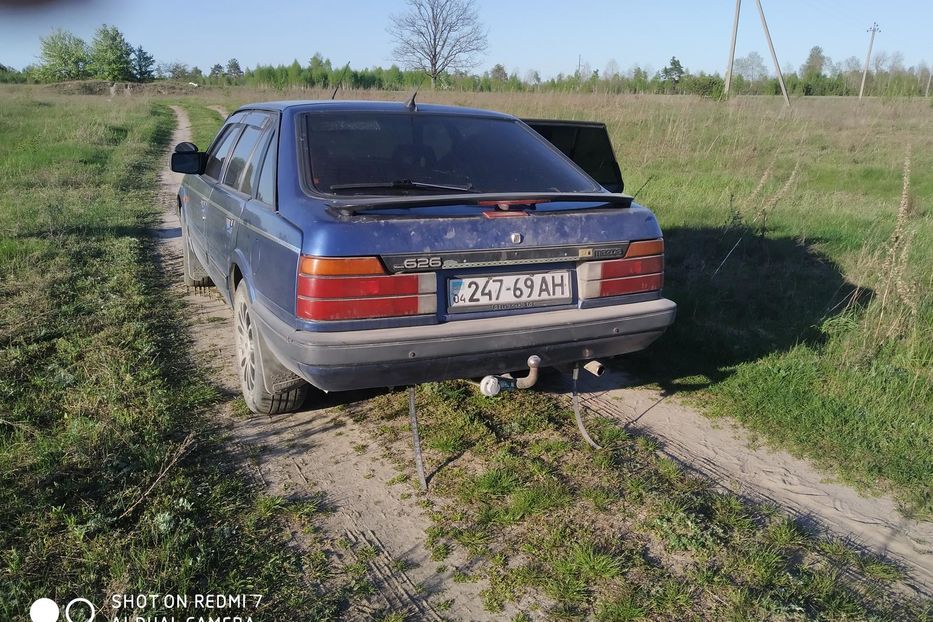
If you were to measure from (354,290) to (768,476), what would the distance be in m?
2.19

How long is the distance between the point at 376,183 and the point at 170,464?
156 centimetres

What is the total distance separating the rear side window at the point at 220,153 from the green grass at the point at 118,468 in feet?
3.86

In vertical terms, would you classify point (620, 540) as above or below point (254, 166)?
below

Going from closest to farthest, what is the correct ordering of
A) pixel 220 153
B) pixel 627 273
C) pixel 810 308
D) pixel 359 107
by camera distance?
pixel 627 273, pixel 359 107, pixel 220 153, pixel 810 308

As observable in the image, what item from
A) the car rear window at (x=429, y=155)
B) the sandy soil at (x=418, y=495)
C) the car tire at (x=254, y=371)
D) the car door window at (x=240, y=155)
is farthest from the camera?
the car door window at (x=240, y=155)

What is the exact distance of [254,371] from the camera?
3.45m

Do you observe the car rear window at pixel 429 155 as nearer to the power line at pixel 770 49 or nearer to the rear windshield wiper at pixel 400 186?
the rear windshield wiper at pixel 400 186

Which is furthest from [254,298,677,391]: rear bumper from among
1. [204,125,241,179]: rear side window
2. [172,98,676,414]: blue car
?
[204,125,241,179]: rear side window

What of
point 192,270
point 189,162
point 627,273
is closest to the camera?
point 627,273

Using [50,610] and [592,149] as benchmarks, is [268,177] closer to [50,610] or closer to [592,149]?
[50,610]

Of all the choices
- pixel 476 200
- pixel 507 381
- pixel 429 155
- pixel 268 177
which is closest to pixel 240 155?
pixel 268 177

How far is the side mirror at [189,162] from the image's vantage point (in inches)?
185

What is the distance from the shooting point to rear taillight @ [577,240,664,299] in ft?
10.00

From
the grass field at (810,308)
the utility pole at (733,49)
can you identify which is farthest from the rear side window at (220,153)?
the utility pole at (733,49)
